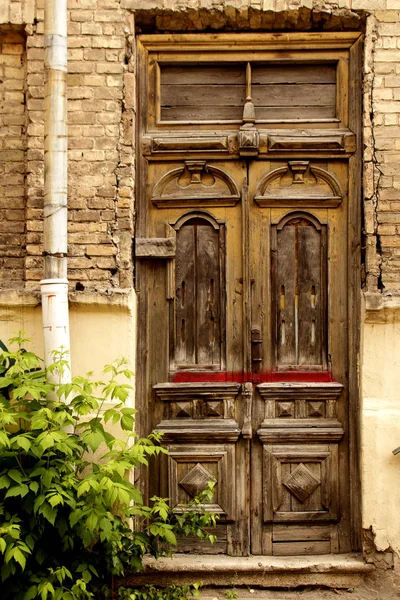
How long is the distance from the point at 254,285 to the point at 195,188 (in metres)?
0.77

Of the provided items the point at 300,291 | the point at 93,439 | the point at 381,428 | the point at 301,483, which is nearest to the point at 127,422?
the point at 93,439

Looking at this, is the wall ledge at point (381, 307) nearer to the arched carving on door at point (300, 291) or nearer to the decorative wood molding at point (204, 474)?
the arched carving on door at point (300, 291)

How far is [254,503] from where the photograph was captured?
4.07 m

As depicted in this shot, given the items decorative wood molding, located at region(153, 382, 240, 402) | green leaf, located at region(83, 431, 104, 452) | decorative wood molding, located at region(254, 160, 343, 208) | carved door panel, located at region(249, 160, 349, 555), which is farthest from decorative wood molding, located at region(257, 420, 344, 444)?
decorative wood molding, located at region(254, 160, 343, 208)

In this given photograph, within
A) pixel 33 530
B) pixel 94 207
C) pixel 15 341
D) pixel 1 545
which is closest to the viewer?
pixel 1 545

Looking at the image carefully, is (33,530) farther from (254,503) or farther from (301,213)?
(301,213)

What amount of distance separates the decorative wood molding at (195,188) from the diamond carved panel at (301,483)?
184cm

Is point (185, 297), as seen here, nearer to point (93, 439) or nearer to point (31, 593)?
point (93, 439)

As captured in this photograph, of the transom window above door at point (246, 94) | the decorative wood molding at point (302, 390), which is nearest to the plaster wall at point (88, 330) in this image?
the decorative wood molding at point (302, 390)

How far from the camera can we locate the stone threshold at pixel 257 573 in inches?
152

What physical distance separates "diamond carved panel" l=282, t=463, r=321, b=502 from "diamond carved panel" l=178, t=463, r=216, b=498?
1.67 feet

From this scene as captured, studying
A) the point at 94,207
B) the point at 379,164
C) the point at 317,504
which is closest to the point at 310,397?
the point at 317,504

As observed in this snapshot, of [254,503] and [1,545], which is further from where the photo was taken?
[254,503]

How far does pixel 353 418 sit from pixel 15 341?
2.21 meters
